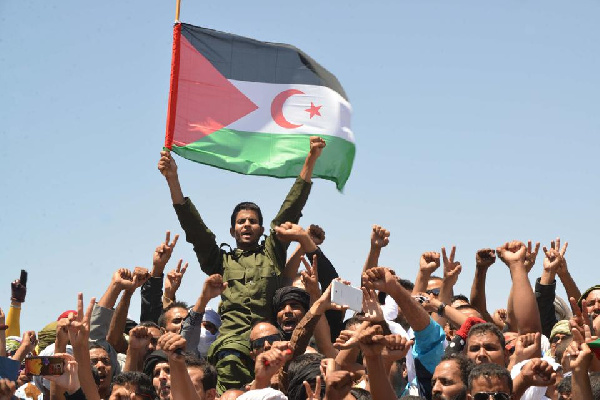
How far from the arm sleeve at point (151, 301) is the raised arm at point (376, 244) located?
1920 mm

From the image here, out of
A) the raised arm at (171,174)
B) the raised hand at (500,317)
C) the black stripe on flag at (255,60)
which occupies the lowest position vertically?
the raised hand at (500,317)

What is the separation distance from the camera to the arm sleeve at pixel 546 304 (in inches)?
340

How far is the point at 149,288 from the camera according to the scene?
955 centimetres

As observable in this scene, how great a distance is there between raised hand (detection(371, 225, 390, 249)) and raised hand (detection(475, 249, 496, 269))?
0.82 meters

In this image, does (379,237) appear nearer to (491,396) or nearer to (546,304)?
(546,304)

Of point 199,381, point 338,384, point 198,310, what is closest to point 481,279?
point 198,310

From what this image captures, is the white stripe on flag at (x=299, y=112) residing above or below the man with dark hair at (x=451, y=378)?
above

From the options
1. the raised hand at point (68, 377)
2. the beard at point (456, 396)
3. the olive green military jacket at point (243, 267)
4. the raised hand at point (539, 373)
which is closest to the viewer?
the raised hand at point (539, 373)

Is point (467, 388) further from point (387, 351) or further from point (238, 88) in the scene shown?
point (238, 88)

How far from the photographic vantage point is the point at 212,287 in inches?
324

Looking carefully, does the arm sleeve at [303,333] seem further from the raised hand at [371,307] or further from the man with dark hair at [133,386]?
the man with dark hair at [133,386]

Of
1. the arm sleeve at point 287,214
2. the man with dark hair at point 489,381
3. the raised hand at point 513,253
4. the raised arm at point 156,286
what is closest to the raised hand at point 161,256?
the raised arm at point 156,286

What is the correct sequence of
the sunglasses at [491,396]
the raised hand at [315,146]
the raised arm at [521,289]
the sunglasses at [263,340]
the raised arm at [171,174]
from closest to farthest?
the sunglasses at [491,396], the raised arm at [521,289], the sunglasses at [263,340], the raised arm at [171,174], the raised hand at [315,146]

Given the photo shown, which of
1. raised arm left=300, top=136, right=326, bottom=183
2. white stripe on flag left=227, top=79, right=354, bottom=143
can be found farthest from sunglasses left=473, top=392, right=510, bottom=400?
white stripe on flag left=227, top=79, right=354, bottom=143
